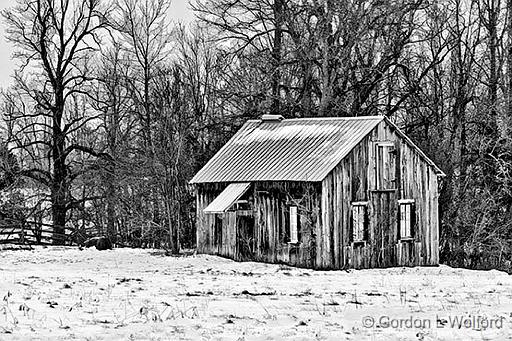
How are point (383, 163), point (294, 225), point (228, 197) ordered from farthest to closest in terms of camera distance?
point (383, 163) < point (228, 197) < point (294, 225)

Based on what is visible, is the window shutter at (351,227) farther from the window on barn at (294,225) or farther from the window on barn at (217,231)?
the window on barn at (217,231)

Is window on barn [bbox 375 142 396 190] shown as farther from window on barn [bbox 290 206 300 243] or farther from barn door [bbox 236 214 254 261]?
barn door [bbox 236 214 254 261]

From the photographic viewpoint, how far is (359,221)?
31234 mm

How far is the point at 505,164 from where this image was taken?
127 ft

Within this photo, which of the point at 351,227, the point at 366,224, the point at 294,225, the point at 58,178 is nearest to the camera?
the point at 351,227

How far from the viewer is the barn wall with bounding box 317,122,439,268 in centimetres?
3016

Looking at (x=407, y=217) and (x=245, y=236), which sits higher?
(x=407, y=217)

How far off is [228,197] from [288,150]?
9.99 feet

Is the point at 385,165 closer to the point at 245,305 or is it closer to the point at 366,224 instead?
the point at 366,224

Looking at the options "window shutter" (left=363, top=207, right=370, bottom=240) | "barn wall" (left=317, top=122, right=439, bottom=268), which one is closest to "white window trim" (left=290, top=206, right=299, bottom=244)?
"barn wall" (left=317, top=122, right=439, bottom=268)

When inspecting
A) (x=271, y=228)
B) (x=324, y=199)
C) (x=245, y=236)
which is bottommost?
(x=245, y=236)

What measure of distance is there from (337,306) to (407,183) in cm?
1691

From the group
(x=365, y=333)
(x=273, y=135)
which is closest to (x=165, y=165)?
(x=273, y=135)

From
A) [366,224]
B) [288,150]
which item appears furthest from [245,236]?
[366,224]
